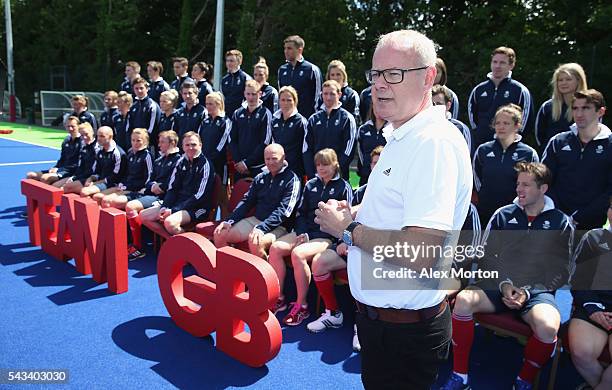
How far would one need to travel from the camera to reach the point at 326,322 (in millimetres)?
4355

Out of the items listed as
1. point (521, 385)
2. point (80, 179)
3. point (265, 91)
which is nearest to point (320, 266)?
point (521, 385)

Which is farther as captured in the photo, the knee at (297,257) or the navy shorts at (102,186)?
the navy shorts at (102,186)

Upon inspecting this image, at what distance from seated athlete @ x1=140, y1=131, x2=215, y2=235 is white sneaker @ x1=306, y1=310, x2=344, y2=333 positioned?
89.9 inches

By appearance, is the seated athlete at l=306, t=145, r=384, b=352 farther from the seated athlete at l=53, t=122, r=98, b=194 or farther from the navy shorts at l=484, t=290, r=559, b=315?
the seated athlete at l=53, t=122, r=98, b=194

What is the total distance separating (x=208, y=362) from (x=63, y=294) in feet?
6.69

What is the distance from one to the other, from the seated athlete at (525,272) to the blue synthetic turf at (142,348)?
1.33ft

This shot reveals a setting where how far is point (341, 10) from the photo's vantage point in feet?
51.1

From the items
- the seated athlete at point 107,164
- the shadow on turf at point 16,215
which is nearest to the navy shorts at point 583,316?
the seated athlete at point 107,164

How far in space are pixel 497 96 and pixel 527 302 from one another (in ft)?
10.5

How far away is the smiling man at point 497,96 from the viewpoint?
5793mm

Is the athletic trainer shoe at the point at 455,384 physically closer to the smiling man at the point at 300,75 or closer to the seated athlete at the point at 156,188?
the seated athlete at the point at 156,188

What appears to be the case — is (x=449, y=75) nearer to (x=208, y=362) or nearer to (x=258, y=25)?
(x=258, y=25)

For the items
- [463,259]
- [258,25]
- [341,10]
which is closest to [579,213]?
[463,259]

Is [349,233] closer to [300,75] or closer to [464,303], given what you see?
[464,303]
